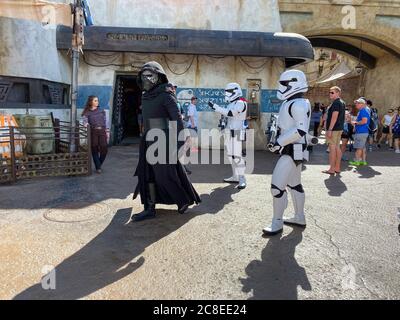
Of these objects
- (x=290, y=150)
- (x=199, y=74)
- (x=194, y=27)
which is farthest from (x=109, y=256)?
(x=194, y=27)

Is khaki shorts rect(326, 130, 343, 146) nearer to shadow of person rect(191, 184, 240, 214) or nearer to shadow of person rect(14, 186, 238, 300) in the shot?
shadow of person rect(191, 184, 240, 214)

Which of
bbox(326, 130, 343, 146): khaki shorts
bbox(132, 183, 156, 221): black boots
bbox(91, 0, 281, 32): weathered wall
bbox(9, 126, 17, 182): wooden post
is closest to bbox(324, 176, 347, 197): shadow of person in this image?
bbox(326, 130, 343, 146): khaki shorts

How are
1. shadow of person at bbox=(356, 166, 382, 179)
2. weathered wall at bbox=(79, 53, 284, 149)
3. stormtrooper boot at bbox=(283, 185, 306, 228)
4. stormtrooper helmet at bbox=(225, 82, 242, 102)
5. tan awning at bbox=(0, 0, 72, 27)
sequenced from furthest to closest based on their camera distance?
weathered wall at bbox=(79, 53, 284, 149) → shadow of person at bbox=(356, 166, 382, 179) → tan awning at bbox=(0, 0, 72, 27) → stormtrooper helmet at bbox=(225, 82, 242, 102) → stormtrooper boot at bbox=(283, 185, 306, 228)

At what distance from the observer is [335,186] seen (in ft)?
21.5

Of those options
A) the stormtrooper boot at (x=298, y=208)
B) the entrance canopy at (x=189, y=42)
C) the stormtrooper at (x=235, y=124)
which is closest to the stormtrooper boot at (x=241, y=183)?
the stormtrooper at (x=235, y=124)

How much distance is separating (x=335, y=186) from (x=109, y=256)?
15.8 feet

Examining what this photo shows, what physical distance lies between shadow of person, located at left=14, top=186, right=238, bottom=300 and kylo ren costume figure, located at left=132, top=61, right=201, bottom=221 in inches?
9.5

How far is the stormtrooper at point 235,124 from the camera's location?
605cm

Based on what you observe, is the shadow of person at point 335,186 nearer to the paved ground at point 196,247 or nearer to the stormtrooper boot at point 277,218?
the paved ground at point 196,247

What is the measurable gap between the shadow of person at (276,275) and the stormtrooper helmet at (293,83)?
180 centimetres

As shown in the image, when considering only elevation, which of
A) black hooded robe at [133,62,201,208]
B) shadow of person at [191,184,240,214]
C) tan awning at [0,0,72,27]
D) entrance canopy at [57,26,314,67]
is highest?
entrance canopy at [57,26,314,67]

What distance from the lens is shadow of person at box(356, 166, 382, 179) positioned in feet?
24.7
